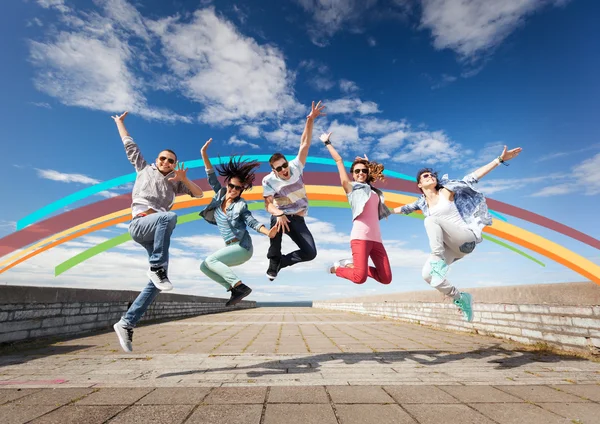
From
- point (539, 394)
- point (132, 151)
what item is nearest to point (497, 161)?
point (539, 394)

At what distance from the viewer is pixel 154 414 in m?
2.84

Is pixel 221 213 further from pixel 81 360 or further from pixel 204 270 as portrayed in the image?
pixel 81 360

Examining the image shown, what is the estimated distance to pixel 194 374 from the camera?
4.28 m

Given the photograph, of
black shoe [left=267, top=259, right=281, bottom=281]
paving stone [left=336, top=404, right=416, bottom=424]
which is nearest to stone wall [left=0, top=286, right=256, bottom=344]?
black shoe [left=267, top=259, right=281, bottom=281]

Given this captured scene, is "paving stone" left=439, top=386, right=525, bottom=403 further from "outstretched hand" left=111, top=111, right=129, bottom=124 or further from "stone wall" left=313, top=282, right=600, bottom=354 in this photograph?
"outstretched hand" left=111, top=111, right=129, bottom=124

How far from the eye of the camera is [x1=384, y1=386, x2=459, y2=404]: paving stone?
321 centimetres

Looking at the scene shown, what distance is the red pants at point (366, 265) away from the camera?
14.2 feet

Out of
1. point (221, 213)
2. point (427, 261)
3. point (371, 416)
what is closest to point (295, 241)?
point (221, 213)

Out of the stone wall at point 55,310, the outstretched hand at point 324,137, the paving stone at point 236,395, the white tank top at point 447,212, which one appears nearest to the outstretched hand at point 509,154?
the white tank top at point 447,212

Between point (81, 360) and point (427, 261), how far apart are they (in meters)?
5.04

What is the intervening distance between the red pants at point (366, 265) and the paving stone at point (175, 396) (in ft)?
6.56

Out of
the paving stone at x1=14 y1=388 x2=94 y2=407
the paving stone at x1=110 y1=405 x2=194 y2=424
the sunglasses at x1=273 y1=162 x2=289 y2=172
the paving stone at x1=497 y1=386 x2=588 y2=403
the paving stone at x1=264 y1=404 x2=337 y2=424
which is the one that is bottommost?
the paving stone at x1=14 y1=388 x2=94 y2=407

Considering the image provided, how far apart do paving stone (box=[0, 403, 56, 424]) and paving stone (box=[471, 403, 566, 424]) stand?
358cm

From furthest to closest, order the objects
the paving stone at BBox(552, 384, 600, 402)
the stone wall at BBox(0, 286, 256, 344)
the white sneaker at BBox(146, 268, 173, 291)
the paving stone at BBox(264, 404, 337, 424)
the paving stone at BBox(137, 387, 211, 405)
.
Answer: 1. the stone wall at BBox(0, 286, 256, 344)
2. the white sneaker at BBox(146, 268, 173, 291)
3. the paving stone at BBox(552, 384, 600, 402)
4. the paving stone at BBox(137, 387, 211, 405)
5. the paving stone at BBox(264, 404, 337, 424)
